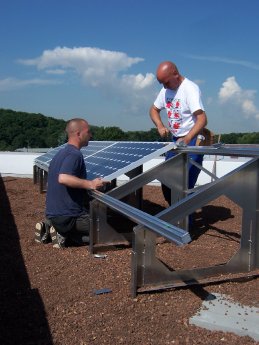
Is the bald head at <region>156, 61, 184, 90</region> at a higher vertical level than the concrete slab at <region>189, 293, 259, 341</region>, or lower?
higher

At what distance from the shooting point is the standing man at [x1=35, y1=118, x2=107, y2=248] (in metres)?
5.52

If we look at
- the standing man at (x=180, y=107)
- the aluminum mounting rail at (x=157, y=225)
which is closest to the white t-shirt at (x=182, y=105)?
the standing man at (x=180, y=107)

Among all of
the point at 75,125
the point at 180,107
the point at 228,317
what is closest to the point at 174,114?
the point at 180,107

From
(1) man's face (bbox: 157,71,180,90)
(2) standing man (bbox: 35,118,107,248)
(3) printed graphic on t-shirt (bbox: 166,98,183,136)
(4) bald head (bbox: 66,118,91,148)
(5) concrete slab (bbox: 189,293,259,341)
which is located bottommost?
(5) concrete slab (bbox: 189,293,259,341)

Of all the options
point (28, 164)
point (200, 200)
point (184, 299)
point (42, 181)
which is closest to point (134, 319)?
point (184, 299)

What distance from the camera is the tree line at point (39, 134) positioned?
70.8ft

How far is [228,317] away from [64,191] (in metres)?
2.72

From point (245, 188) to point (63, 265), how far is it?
7.07 feet

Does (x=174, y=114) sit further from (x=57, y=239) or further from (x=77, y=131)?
(x=57, y=239)

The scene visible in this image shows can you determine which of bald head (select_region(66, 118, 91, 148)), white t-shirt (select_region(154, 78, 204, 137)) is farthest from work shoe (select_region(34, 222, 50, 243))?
white t-shirt (select_region(154, 78, 204, 137))

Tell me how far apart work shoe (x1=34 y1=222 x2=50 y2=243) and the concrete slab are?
8.79 feet

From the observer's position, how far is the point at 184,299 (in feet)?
13.2

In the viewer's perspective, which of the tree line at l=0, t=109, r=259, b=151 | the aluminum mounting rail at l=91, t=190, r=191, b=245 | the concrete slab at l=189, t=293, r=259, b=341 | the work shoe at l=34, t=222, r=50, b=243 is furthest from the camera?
the tree line at l=0, t=109, r=259, b=151

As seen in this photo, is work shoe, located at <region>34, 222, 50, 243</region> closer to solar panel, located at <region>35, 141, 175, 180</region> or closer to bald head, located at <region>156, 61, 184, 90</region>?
solar panel, located at <region>35, 141, 175, 180</region>
